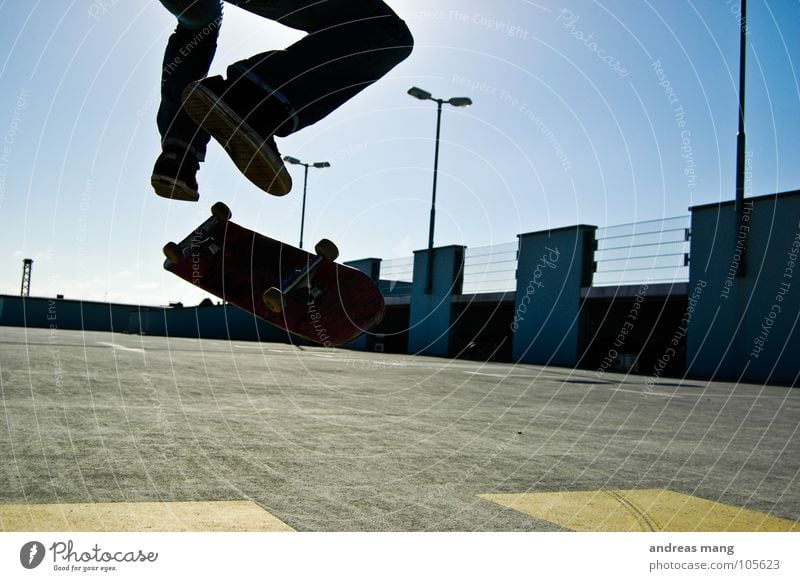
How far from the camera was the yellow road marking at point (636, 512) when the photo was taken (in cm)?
354

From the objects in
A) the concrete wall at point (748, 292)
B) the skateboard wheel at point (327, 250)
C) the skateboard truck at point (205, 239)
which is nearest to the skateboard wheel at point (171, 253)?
the skateboard truck at point (205, 239)

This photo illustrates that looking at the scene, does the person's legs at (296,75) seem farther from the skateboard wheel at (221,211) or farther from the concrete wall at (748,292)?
the concrete wall at (748,292)

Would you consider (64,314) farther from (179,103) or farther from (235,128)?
(235,128)

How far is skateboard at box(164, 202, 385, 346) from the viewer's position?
8.68 ft

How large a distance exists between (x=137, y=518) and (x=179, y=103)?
189 centimetres

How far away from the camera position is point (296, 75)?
2.18 meters

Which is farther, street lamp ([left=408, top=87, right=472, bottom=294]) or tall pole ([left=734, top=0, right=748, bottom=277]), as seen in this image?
tall pole ([left=734, top=0, right=748, bottom=277])

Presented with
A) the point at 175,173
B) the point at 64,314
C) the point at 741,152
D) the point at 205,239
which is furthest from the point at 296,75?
the point at 64,314

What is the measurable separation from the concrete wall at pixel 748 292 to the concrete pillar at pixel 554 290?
476 cm

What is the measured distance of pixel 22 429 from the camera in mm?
4926

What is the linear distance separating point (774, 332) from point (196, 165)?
21.5m

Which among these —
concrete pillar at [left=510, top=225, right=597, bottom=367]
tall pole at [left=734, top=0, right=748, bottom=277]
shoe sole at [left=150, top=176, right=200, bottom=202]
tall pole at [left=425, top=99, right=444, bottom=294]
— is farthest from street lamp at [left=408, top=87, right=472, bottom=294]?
concrete pillar at [left=510, top=225, right=597, bottom=367]

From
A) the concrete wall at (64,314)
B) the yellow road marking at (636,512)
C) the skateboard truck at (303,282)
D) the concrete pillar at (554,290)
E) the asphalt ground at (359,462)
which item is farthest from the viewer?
the concrete wall at (64,314)

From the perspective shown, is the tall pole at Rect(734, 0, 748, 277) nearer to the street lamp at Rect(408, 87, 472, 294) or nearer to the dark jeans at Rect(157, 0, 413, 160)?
the street lamp at Rect(408, 87, 472, 294)
